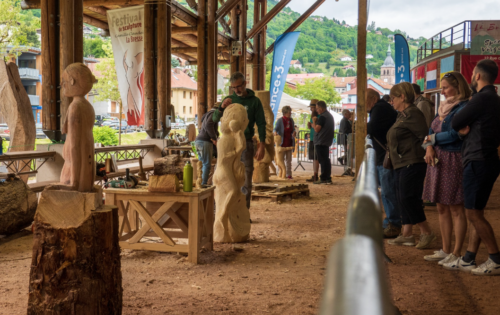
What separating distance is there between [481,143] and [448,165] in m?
0.46

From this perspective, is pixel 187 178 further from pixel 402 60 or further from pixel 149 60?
pixel 402 60

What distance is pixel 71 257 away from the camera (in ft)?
9.39

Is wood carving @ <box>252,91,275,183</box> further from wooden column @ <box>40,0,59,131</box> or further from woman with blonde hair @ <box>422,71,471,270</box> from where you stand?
woman with blonde hair @ <box>422,71,471,270</box>

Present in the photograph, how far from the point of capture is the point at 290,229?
6.08 meters

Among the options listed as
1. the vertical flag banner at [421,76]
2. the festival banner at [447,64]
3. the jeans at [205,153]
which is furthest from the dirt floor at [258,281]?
the vertical flag banner at [421,76]

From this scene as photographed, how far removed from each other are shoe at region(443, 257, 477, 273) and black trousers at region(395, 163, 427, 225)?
0.67 m

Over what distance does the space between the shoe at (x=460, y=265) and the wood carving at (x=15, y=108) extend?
6.45 m

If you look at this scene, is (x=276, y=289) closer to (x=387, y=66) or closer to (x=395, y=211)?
(x=395, y=211)

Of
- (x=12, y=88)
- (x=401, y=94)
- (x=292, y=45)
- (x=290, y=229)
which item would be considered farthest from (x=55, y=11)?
(x=292, y=45)

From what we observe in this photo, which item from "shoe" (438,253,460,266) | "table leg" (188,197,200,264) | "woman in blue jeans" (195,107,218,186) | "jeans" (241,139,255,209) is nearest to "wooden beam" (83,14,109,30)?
"woman in blue jeans" (195,107,218,186)

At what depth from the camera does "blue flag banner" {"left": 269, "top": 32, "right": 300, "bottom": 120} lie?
14062 millimetres

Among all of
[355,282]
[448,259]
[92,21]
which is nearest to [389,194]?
[448,259]

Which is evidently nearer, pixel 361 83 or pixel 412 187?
pixel 412 187

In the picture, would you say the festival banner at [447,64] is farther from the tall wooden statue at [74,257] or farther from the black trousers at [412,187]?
the tall wooden statue at [74,257]
